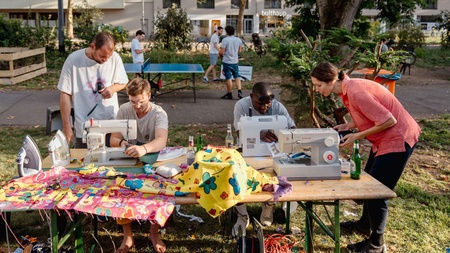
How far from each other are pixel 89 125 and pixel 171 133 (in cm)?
398

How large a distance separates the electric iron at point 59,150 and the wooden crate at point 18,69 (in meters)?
9.38

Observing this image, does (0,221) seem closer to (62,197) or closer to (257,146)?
(62,197)

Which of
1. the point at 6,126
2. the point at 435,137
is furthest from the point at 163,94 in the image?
the point at 435,137

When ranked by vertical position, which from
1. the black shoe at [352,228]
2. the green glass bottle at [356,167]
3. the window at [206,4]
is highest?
the window at [206,4]

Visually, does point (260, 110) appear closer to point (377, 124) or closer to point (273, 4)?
point (377, 124)

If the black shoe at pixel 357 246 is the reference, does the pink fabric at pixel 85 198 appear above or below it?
above

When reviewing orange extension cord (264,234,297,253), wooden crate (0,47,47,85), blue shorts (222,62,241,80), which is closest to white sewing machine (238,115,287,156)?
orange extension cord (264,234,297,253)

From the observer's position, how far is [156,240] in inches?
147

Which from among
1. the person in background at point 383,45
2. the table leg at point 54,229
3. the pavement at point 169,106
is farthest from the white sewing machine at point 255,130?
the pavement at point 169,106

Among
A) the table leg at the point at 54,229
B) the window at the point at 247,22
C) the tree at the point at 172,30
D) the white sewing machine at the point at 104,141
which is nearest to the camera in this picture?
the table leg at the point at 54,229

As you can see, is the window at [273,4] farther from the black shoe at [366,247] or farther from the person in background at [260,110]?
the black shoe at [366,247]

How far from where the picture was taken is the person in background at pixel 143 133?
3.54 m

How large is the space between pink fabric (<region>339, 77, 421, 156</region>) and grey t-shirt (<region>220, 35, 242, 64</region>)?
23.1 feet

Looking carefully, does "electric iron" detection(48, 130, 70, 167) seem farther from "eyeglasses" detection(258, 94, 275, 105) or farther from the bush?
the bush
